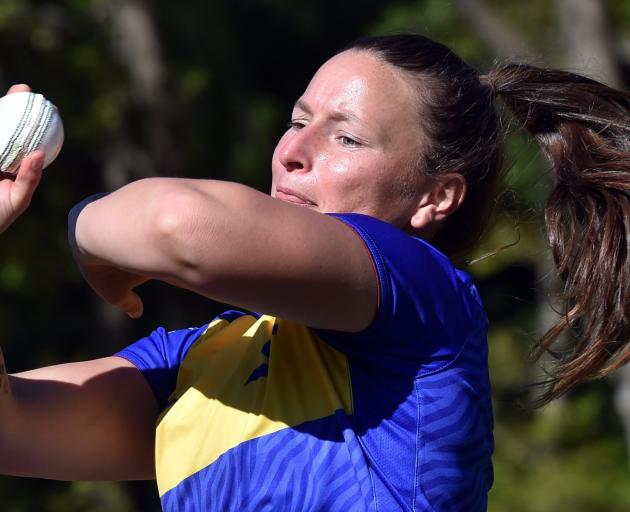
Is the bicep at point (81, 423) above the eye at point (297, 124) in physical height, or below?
below

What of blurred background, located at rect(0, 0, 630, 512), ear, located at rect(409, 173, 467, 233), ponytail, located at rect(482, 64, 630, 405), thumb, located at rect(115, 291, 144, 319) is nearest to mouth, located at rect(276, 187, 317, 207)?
ear, located at rect(409, 173, 467, 233)

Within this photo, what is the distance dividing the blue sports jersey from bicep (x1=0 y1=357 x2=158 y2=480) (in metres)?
0.23

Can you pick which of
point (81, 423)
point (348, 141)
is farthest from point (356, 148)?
point (81, 423)

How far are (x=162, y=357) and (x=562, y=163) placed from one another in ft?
3.12

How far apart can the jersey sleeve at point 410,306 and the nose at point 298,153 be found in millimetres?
248

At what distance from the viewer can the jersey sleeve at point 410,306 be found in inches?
70.9

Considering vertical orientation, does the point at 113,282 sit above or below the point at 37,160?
below

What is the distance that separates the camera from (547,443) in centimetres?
902

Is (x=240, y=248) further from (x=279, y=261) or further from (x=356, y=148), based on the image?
(x=356, y=148)

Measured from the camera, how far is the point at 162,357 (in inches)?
91.4

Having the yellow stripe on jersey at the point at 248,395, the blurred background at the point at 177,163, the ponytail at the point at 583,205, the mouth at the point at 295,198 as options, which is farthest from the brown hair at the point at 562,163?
the blurred background at the point at 177,163

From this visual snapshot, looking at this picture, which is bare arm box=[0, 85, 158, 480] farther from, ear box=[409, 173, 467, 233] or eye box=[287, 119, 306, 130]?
ear box=[409, 173, 467, 233]

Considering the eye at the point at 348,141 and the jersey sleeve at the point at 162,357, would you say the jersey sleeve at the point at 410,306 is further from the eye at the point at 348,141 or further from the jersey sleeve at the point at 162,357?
the jersey sleeve at the point at 162,357

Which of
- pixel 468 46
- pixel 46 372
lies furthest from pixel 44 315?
pixel 46 372
